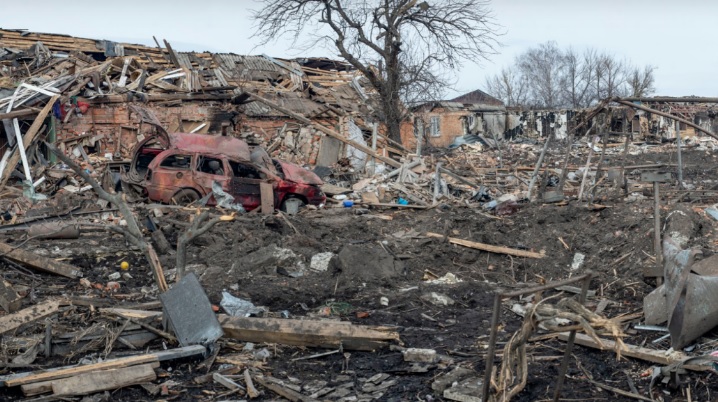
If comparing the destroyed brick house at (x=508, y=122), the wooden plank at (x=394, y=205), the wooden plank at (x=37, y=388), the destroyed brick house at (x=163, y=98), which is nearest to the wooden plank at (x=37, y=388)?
the wooden plank at (x=37, y=388)

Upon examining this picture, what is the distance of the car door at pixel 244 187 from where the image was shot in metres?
16.0

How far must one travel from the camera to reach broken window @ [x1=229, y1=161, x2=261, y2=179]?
648 inches

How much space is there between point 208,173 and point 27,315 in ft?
27.6

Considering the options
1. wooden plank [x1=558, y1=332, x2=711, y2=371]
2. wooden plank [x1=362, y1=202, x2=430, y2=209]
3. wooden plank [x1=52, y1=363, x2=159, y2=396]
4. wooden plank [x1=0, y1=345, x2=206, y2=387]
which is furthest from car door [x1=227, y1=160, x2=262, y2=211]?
wooden plank [x1=558, y1=332, x2=711, y2=371]

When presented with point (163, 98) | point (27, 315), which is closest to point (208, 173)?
point (163, 98)

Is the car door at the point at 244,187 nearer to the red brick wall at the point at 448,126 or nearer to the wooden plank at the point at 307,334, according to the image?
the wooden plank at the point at 307,334

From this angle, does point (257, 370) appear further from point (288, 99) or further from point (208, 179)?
point (288, 99)

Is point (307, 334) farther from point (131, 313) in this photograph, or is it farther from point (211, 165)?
point (211, 165)

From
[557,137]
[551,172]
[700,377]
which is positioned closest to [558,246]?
[700,377]

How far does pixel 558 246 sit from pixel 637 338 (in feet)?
14.5

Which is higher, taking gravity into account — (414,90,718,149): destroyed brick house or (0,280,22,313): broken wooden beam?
(414,90,718,149): destroyed brick house

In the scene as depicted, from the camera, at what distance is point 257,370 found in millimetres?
7043

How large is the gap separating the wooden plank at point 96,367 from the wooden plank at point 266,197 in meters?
8.80

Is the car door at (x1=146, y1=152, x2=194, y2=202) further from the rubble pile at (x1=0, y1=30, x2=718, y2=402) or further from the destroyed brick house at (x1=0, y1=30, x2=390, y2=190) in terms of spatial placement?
the destroyed brick house at (x1=0, y1=30, x2=390, y2=190)
